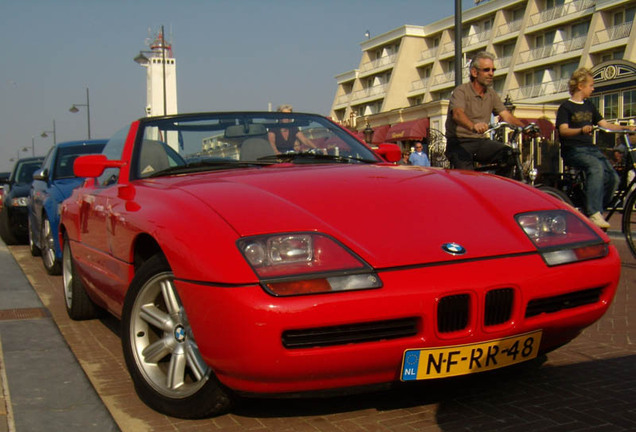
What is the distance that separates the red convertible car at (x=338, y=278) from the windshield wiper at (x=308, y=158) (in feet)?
1.05

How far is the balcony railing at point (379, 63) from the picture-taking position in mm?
75000

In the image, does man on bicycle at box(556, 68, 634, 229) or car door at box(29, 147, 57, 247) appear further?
car door at box(29, 147, 57, 247)

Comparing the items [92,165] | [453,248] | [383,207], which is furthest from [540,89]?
Result: [453,248]

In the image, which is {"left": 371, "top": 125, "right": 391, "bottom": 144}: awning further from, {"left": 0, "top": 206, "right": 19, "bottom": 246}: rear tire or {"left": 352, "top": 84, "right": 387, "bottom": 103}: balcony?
{"left": 0, "top": 206, "right": 19, "bottom": 246}: rear tire

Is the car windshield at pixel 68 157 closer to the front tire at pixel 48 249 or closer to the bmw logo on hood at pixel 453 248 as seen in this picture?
the front tire at pixel 48 249

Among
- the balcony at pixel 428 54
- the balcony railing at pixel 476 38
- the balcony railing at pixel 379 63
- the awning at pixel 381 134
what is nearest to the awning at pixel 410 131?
the awning at pixel 381 134

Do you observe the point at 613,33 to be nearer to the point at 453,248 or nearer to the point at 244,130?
the point at 244,130

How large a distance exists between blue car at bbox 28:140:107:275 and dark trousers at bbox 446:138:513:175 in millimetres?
3846

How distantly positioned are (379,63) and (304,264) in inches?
3013

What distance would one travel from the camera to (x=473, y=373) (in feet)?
8.80

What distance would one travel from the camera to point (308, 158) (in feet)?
13.3

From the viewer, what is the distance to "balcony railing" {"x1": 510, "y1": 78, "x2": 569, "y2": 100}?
172 feet

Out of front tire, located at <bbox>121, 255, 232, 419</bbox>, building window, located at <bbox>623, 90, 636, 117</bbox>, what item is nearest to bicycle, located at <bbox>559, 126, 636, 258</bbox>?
front tire, located at <bbox>121, 255, 232, 419</bbox>

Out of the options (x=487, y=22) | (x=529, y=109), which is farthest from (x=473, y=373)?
(x=487, y=22)
